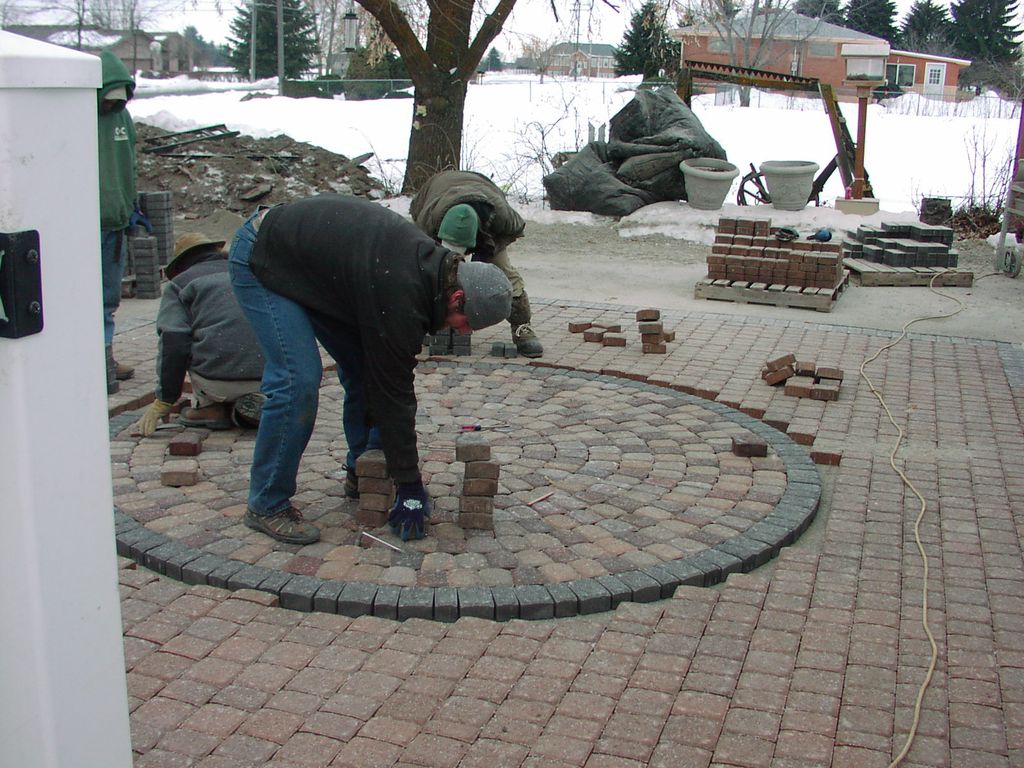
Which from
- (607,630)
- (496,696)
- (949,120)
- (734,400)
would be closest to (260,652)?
(496,696)

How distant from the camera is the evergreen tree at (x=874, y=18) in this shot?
60.0 metres

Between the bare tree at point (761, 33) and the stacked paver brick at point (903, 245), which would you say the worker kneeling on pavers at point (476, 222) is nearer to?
the stacked paver brick at point (903, 245)

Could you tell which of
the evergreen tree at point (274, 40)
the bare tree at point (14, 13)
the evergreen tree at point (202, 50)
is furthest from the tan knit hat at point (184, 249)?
the evergreen tree at point (202, 50)

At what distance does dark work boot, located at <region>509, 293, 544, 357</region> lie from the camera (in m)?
7.40

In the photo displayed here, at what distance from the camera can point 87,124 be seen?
1.67 metres

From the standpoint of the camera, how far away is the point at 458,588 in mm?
3811

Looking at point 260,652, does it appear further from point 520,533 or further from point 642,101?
point 642,101

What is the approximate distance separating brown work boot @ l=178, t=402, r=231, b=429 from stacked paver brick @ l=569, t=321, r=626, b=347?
3120 mm

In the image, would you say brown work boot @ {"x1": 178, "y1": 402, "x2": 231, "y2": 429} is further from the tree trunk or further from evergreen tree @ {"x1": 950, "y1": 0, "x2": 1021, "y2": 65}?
evergreen tree @ {"x1": 950, "y1": 0, "x2": 1021, "y2": 65}

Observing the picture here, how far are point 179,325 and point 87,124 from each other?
375 centimetres

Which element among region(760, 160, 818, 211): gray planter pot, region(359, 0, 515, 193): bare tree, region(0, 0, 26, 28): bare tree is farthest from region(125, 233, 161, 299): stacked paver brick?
region(0, 0, 26, 28): bare tree

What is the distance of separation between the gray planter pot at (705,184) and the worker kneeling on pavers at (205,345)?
34.6ft

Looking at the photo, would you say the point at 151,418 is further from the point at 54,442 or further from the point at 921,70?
the point at 921,70

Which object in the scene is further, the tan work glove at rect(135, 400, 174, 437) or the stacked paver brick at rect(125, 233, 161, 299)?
the stacked paver brick at rect(125, 233, 161, 299)
